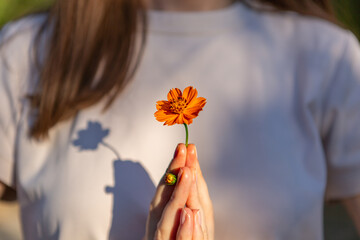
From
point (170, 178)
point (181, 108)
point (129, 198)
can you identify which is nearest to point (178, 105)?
point (181, 108)

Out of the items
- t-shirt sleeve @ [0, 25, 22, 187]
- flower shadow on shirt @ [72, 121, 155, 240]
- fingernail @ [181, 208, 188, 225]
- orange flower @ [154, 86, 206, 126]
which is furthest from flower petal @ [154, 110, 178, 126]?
t-shirt sleeve @ [0, 25, 22, 187]

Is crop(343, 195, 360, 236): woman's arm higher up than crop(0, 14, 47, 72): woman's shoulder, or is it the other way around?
crop(0, 14, 47, 72): woman's shoulder

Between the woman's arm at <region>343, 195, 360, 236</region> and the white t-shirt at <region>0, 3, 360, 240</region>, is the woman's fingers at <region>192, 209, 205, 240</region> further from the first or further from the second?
the woman's arm at <region>343, 195, 360, 236</region>

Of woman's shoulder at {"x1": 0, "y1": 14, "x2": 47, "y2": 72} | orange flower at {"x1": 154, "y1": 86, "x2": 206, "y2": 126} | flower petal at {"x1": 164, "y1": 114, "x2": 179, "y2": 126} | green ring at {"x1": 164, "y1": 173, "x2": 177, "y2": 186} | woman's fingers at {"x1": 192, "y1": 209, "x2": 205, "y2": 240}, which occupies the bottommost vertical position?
woman's fingers at {"x1": 192, "y1": 209, "x2": 205, "y2": 240}

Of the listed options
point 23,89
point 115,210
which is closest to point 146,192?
point 115,210

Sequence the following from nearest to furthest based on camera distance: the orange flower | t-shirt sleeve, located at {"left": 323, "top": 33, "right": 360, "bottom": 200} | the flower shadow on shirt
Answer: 1. the orange flower
2. the flower shadow on shirt
3. t-shirt sleeve, located at {"left": 323, "top": 33, "right": 360, "bottom": 200}

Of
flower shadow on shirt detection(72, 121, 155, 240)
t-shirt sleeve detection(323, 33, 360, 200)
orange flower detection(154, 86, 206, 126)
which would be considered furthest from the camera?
t-shirt sleeve detection(323, 33, 360, 200)

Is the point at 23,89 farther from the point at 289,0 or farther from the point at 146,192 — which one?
the point at 289,0

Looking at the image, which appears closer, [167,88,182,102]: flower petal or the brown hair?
[167,88,182,102]: flower petal
